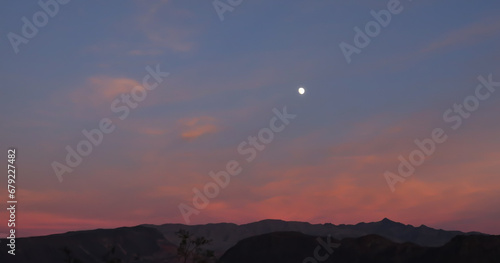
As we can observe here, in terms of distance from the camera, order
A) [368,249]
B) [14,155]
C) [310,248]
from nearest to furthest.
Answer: [14,155] → [368,249] → [310,248]

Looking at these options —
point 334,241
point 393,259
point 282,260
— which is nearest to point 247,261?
point 282,260

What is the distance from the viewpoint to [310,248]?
652 feet

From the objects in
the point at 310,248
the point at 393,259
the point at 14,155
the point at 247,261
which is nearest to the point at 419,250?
the point at 393,259

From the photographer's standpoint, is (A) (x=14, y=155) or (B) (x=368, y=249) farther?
(B) (x=368, y=249)

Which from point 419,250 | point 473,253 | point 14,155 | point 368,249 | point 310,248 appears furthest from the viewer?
point 310,248

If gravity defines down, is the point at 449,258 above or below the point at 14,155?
below

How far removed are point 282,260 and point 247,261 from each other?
12436 mm

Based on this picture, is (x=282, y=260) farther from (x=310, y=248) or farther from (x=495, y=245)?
(x=495, y=245)

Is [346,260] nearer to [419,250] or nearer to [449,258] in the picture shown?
[419,250]

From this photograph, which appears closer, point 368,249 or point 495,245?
point 495,245

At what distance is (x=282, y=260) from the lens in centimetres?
19450

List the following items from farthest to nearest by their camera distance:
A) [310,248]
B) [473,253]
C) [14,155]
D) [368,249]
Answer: [310,248] → [368,249] → [473,253] → [14,155]

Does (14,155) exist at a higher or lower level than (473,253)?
higher

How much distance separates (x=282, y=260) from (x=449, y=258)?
57.0 metres
